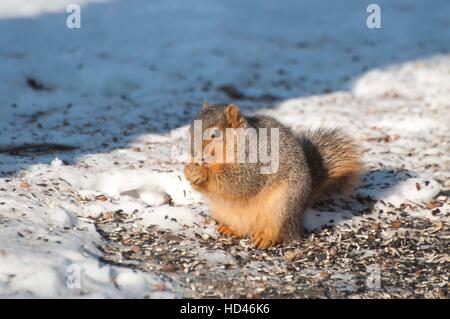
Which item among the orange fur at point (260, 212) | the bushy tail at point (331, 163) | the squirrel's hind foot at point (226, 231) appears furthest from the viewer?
the bushy tail at point (331, 163)

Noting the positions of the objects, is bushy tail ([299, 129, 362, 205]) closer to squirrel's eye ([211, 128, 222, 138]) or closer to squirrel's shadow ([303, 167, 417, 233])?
squirrel's shadow ([303, 167, 417, 233])

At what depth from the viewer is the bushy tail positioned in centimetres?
430

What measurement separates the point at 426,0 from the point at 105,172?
857 cm

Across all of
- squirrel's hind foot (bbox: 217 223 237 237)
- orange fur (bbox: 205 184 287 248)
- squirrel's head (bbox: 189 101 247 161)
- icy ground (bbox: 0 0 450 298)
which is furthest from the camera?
squirrel's hind foot (bbox: 217 223 237 237)

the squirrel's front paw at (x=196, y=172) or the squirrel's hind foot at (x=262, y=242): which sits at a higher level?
the squirrel's front paw at (x=196, y=172)

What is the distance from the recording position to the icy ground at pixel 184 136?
3.43 metres

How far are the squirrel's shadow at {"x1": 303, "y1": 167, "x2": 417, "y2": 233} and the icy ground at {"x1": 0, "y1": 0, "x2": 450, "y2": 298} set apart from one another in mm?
16

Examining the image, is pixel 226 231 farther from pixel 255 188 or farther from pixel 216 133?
pixel 216 133

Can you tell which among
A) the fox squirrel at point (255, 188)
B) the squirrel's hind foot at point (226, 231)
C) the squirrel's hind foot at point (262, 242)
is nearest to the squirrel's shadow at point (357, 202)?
the fox squirrel at point (255, 188)

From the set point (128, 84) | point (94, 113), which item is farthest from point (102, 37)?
point (94, 113)

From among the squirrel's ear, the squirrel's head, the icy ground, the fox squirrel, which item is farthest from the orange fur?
the squirrel's ear

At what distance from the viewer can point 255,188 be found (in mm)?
3809

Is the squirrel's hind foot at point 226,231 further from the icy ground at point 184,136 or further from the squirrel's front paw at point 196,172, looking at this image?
the squirrel's front paw at point 196,172
